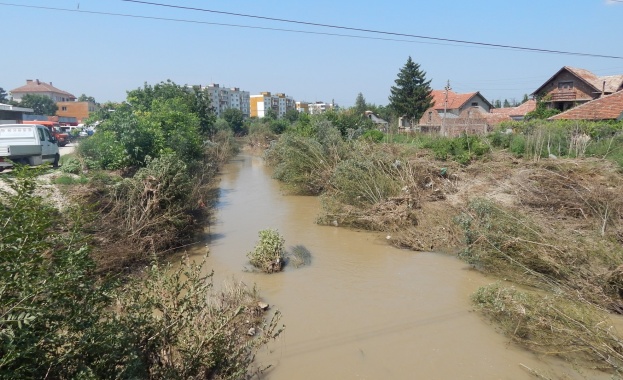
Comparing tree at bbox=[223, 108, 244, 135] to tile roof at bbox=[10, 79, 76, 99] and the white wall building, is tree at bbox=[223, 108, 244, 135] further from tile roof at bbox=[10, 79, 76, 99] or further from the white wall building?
tile roof at bbox=[10, 79, 76, 99]

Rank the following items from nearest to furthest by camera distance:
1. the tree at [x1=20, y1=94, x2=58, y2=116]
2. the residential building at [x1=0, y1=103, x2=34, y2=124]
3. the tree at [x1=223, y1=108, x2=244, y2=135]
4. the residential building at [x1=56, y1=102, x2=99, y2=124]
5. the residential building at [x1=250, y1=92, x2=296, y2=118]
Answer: the residential building at [x1=0, y1=103, x2=34, y2=124] < the tree at [x1=223, y1=108, x2=244, y2=135] < the tree at [x1=20, y1=94, x2=58, y2=116] < the residential building at [x1=56, y1=102, x2=99, y2=124] < the residential building at [x1=250, y1=92, x2=296, y2=118]

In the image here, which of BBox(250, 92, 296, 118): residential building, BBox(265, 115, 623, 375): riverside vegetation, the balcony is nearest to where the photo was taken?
BBox(265, 115, 623, 375): riverside vegetation

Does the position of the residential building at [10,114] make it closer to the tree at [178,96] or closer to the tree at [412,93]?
the tree at [178,96]

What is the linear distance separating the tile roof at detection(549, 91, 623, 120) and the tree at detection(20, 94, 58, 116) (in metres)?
66.9

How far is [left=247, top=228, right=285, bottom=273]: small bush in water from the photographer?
29.5ft

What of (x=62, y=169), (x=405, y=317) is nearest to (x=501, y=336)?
(x=405, y=317)

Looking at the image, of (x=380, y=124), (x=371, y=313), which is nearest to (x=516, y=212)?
(x=371, y=313)

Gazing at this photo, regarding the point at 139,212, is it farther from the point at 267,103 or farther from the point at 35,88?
the point at 267,103

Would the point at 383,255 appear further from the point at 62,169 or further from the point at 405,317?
the point at 62,169

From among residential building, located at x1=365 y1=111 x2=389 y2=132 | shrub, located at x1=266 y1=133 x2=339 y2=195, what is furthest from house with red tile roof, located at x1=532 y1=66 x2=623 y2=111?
shrub, located at x1=266 y1=133 x2=339 y2=195

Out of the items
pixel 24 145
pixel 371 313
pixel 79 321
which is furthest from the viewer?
pixel 24 145

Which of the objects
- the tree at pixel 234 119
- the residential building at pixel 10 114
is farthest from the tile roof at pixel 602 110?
the tree at pixel 234 119

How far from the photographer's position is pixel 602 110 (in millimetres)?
21906

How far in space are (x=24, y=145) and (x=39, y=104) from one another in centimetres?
5823
